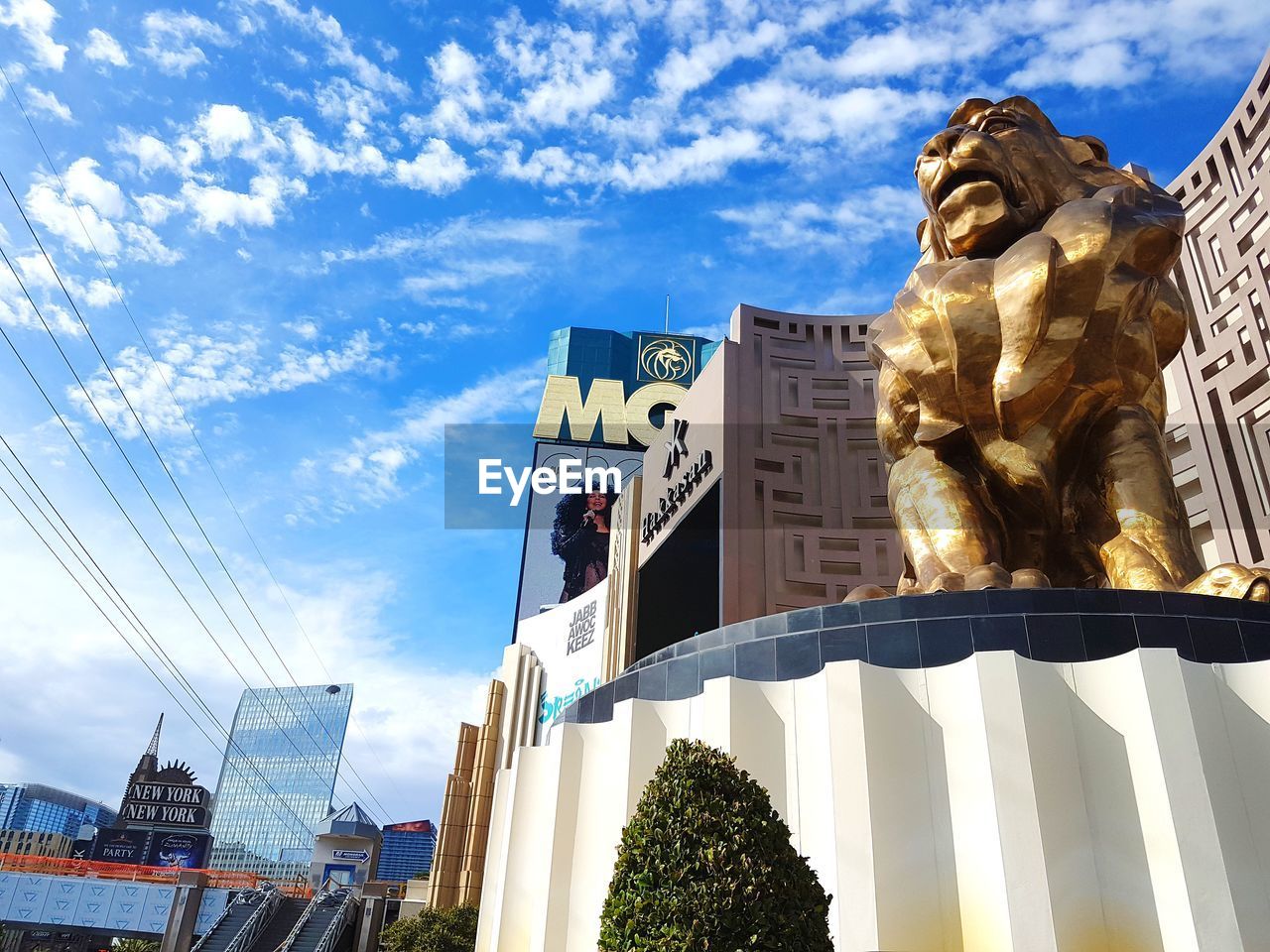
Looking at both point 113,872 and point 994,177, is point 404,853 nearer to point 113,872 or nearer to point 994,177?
point 113,872

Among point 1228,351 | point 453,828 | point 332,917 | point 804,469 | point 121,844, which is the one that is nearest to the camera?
point 1228,351

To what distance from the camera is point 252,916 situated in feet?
60.4

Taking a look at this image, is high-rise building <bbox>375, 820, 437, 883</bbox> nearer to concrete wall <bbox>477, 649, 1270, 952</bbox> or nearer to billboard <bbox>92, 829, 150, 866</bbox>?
billboard <bbox>92, 829, 150, 866</bbox>

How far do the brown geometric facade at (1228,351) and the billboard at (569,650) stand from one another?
14.0 metres

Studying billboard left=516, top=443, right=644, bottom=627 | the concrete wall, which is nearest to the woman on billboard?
billboard left=516, top=443, right=644, bottom=627

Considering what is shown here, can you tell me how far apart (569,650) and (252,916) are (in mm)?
9782

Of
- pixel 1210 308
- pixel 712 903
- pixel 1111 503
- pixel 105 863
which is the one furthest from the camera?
pixel 105 863

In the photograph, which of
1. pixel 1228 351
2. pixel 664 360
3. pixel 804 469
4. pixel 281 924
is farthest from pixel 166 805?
pixel 1228 351

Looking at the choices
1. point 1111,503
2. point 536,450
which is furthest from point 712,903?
point 536,450

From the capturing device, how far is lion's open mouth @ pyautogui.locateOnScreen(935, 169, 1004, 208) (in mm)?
6969

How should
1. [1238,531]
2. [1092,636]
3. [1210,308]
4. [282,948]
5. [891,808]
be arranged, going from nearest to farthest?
[891,808] → [1092,636] → [1238,531] → [1210,308] → [282,948]

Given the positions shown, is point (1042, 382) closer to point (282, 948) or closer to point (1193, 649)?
point (1193, 649)

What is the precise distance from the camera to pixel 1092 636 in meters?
5.25

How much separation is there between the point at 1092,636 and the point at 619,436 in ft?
110
